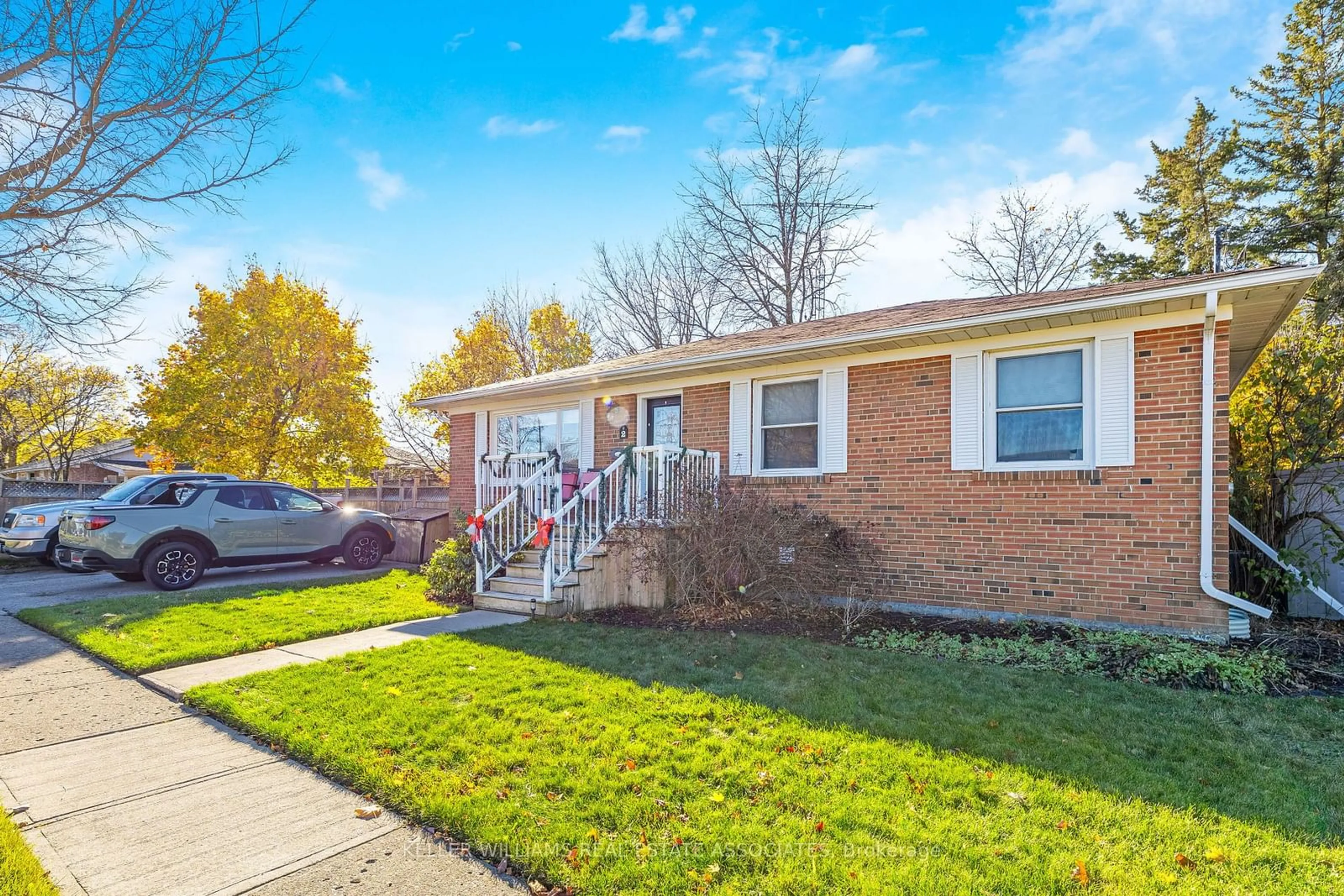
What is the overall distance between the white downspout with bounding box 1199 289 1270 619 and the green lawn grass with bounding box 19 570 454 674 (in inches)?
294

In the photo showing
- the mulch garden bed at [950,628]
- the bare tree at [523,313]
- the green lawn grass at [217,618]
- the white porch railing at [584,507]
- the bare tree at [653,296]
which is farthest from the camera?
the bare tree at [523,313]

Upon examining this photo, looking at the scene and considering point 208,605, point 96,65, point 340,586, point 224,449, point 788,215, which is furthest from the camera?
point 788,215

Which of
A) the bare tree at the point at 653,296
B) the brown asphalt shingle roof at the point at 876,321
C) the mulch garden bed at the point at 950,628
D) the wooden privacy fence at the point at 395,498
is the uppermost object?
the bare tree at the point at 653,296

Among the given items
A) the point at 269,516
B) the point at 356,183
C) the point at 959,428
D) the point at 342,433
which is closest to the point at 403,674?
the point at 959,428

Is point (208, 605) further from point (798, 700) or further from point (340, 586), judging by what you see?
point (798, 700)

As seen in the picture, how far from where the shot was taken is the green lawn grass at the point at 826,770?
2480 mm

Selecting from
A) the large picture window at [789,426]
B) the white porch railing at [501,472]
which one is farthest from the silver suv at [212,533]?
the large picture window at [789,426]

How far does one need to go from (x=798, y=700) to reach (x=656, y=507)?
12.3 ft

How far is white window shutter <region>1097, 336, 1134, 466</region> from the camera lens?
250 inches

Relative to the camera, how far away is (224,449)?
656 inches

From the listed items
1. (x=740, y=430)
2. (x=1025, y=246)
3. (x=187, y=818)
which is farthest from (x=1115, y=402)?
(x=1025, y=246)

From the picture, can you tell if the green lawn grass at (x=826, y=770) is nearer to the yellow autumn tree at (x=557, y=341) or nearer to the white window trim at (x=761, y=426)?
the white window trim at (x=761, y=426)

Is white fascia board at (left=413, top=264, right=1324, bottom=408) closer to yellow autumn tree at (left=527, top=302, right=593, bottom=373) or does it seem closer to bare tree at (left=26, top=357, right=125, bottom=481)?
yellow autumn tree at (left=527, top=302, right=593, bottom=373)

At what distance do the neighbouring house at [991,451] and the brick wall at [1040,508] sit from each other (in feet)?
0.05
